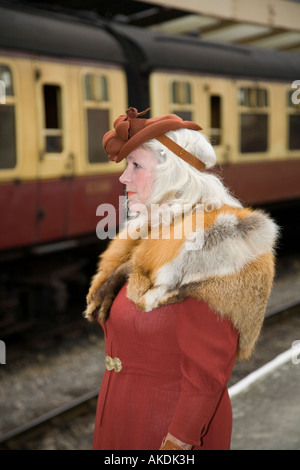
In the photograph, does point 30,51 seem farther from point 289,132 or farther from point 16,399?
point 289,132

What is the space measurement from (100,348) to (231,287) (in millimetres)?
5151

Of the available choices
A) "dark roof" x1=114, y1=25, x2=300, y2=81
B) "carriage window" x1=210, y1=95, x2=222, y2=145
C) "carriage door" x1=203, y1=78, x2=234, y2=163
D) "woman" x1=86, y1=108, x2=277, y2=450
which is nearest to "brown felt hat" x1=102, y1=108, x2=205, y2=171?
"woman" x1=86, y1=108, x2=277, y2=450

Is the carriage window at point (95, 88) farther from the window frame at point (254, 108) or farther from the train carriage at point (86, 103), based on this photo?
the window frame at point (254, 108)

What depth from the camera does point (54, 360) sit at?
247 inches

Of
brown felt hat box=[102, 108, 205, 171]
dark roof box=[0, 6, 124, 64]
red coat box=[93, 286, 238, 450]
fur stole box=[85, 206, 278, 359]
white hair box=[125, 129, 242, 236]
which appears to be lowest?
red coat box=[93, 286, 238, 450]

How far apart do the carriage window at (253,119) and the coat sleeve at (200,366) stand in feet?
23.8

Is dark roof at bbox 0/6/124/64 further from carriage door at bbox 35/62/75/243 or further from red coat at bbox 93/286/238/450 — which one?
red coat at bbox 93/286/238/450

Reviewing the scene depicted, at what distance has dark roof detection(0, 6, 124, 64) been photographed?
18.9 feet

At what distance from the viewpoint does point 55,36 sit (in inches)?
243

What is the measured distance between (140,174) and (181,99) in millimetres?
5913

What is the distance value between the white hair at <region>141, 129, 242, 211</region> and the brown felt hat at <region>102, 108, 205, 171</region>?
0.02m

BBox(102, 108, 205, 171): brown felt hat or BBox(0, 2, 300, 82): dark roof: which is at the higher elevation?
BBox(0, 2, 300, 82): dark roof

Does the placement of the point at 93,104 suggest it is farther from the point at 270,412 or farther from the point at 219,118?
the point at 270,412

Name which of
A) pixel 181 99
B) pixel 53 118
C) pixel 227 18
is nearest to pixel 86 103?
pixel 53 118
